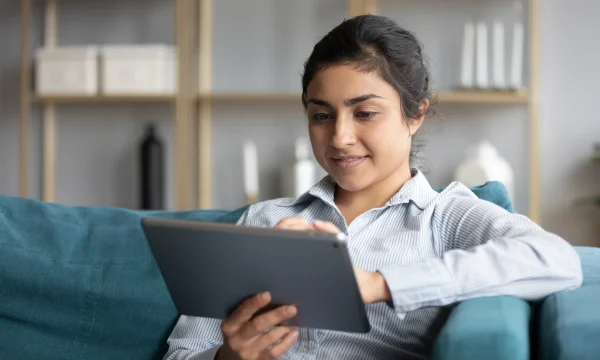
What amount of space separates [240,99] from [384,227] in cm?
262

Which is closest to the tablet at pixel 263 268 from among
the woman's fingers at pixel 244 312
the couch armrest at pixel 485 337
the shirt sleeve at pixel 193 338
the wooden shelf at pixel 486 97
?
the woman's fingers at pixel 244 312

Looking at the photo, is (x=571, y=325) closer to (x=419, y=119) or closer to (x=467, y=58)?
(x=419, y=119)

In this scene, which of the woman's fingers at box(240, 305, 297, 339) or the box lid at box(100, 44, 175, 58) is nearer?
the woman's fingers at box(240, 305, 297, 339)

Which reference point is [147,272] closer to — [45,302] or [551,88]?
[45,302]

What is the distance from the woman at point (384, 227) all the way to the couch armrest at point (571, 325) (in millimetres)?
43

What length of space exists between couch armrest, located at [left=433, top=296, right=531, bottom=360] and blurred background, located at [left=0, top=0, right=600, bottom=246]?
2617 mm

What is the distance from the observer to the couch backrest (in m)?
1.66

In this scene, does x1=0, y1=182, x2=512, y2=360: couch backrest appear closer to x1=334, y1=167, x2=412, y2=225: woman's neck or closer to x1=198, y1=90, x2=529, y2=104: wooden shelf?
x1=334, y1=167, x2=412, y2=225: woman's neck

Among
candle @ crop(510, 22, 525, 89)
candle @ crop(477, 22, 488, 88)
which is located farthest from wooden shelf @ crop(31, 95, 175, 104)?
candle @ crop(510, 22, 525, 89)

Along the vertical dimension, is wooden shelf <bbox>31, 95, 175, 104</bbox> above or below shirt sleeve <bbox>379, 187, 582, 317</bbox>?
above

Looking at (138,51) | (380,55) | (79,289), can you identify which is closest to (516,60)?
(138,51)

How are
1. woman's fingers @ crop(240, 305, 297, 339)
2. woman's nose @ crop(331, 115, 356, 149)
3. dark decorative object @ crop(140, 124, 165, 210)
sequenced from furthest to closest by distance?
dark decorative object @ crop(140, 124, 165, 210)
woman's nose @ crop(331, 115, 356, 149)
woman's fingers @ crop(240, 305, 297, 339)

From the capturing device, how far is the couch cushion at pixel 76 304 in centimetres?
166

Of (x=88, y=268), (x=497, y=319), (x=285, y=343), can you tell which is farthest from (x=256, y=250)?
(x=88, y=268)
